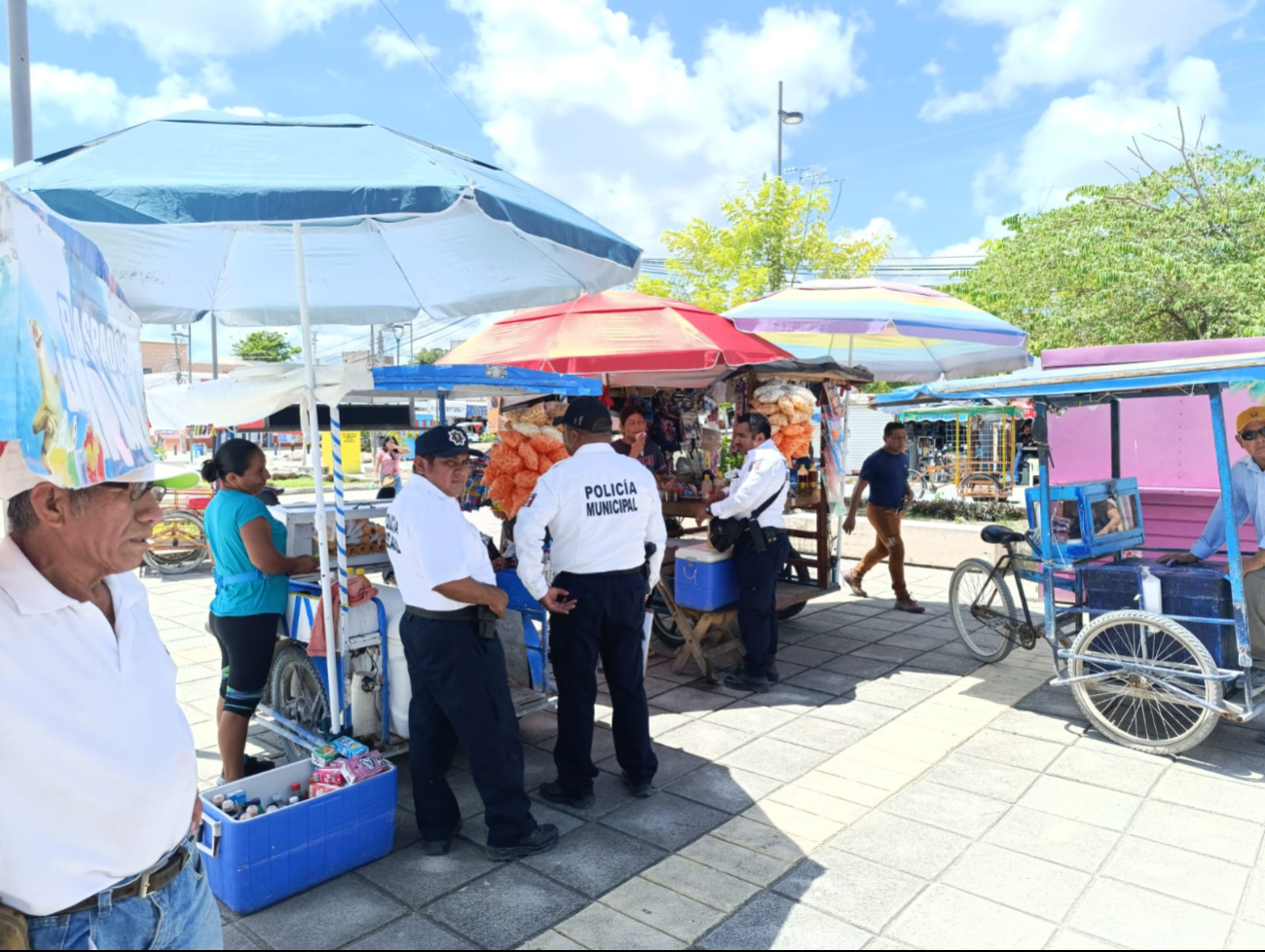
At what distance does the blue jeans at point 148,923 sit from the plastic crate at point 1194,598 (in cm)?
480

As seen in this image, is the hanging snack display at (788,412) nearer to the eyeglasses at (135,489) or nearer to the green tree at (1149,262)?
the eyeglasses at (135,489)

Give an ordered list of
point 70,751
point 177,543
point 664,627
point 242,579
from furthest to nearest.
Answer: point 177,543 → point 664,627 → point 242,579 → point 70,751

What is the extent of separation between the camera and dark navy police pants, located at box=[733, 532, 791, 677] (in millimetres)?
5504

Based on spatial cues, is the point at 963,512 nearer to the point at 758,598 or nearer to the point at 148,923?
the point at 758,598

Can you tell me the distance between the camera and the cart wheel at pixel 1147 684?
4320mm

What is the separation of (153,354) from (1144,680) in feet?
259

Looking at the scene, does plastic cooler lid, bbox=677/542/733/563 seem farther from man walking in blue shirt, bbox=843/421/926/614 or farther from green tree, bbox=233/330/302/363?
green tree, bbox=233/330/302/363

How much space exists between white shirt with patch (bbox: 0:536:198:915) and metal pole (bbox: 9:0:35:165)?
408 centimetres

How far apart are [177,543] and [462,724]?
28.4ft

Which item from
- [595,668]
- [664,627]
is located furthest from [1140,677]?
[664,627]

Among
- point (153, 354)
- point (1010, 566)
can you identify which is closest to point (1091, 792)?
point (1010, 566)

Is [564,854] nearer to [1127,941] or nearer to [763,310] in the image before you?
[1127,941]

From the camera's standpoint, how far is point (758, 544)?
542 cm

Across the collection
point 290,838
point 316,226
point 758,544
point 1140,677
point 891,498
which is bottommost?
point 290,838
